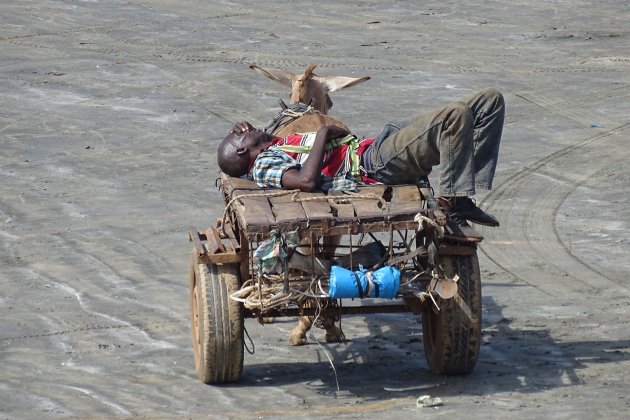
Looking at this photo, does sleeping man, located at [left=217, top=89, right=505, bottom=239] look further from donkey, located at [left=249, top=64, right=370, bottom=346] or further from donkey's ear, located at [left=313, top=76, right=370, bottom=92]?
donkey's ear, located at [left=313, top=76, right=370, bottom=92]

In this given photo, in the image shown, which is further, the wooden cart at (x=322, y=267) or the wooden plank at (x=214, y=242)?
the wooden plank at (x=214, y=242)

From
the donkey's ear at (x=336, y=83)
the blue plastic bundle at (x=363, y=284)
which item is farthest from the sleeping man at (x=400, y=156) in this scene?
the donkey's ear at (x=336, y=83)

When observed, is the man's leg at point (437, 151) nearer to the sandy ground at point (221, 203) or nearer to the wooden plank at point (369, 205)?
the wooden plank at point (369, 205)

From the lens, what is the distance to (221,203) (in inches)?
520

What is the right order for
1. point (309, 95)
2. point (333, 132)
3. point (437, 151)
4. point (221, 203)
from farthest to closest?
point (221, 203) < point (309, 95) < point (333, 132) < point (437, 151)

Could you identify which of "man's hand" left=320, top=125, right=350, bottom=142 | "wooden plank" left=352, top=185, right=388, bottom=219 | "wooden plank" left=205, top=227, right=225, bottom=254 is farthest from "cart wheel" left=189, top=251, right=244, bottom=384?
"man's hand" left=320, top=125, right=350, bottom=142

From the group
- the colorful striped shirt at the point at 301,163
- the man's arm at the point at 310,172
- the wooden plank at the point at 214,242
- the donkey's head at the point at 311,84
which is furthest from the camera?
the donkey's head at the point at 311,84

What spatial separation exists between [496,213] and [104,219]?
401 cm

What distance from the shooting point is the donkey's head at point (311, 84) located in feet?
32.1

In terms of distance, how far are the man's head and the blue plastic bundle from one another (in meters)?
1.54

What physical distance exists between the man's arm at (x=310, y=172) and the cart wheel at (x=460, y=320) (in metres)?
1.05

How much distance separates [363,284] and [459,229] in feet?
3.20

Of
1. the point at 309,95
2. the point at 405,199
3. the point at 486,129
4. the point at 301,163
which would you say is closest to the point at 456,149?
the point at 486,129

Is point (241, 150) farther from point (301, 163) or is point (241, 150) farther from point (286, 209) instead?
point (286, 209)
